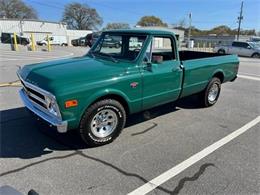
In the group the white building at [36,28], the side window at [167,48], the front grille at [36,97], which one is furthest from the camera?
the white building at [36,28]

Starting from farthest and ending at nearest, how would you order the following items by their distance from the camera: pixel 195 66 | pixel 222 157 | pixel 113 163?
pixel 195 66
pixel 222 157
pixel 113 163

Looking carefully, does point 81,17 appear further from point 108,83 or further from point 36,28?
point 108,83

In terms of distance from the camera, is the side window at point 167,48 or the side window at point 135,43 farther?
the side window at point 167,48

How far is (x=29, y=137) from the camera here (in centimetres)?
430

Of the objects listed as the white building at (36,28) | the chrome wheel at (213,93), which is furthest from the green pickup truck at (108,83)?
the white building at (36,28)

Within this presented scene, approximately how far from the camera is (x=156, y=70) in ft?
14.9

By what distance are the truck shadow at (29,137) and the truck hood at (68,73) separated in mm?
1037

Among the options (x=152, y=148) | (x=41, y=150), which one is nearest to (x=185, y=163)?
(x=152, y=148)

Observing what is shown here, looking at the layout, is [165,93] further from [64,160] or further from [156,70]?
[64,160]

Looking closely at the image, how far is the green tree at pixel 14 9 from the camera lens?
69550 mm

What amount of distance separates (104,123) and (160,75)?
1.39m

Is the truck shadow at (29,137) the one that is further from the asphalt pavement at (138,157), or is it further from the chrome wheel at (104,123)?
the chrome wheel at (104,123)

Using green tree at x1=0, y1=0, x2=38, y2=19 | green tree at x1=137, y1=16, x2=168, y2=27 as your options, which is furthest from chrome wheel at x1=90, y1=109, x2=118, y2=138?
green tree at x1=137, y1=16, x2=168, y2=27

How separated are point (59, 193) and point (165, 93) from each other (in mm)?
2754
